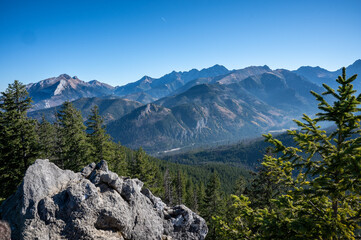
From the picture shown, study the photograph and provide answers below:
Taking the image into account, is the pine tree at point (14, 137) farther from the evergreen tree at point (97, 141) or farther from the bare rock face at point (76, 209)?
the bare rock face at point (76, 209)

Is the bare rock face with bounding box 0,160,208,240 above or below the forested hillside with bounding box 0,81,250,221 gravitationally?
below

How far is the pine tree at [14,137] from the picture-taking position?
88.0 feet

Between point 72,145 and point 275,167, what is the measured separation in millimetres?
33807

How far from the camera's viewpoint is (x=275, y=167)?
10.0m

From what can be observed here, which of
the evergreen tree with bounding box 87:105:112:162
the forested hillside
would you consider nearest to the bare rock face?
the forested hillside

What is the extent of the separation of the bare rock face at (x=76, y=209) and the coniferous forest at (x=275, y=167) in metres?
10.6

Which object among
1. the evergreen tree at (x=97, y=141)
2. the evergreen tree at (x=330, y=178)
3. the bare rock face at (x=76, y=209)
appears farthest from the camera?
the evergreen tree at (x=97, y=141)

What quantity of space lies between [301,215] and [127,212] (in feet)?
57.2

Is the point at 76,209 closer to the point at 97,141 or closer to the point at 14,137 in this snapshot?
the point at 14,137

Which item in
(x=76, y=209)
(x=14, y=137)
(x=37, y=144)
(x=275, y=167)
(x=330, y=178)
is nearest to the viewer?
(x=330, y=178)

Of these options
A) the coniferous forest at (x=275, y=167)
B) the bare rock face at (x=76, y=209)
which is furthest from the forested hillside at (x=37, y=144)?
the bare rock face at (x=76, y=209)

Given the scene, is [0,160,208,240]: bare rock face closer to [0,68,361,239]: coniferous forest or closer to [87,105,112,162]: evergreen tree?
[0,68,361,239]: coniferous forest

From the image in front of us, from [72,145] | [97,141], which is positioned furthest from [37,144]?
[97,141]

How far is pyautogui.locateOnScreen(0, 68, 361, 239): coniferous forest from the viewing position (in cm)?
793
